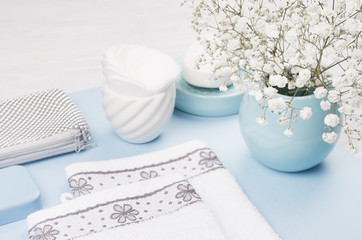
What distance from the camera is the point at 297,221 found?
28.8 inches

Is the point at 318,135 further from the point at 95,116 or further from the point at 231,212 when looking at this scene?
the point at 95,116

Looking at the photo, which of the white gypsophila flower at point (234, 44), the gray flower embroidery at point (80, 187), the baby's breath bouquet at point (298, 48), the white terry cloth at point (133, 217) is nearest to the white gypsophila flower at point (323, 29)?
the baby's breath bouquet at point (298, 48)

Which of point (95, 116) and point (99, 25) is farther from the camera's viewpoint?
point (99, 25)

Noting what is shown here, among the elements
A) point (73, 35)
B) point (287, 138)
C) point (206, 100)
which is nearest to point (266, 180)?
point (287, 138)

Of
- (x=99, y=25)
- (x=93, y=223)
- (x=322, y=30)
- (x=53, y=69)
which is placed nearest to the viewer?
(x=322, y=30)

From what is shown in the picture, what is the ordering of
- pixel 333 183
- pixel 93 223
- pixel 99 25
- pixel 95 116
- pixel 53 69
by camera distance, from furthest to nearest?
1. pixel 99 25
2. pixel 53 69
3. pixel 95 116
4. pixel 333 183
5. pixel 93 223

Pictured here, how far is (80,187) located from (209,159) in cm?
20

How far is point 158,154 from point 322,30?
14.4 inches

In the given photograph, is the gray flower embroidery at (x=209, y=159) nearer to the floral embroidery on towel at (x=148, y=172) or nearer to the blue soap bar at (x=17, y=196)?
the floral embroidery on towel at (x=148, y=172)

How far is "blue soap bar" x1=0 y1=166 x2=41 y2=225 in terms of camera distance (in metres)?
0.72

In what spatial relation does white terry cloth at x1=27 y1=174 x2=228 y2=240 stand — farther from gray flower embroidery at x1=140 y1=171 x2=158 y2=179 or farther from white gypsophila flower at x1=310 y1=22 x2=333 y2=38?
white gypsophila flower at x1=310 y1=22 x2=333 y2=38

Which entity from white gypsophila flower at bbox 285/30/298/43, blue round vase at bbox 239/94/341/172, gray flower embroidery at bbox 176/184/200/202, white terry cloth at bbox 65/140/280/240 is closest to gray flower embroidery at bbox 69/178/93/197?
white terry cloth at bbox 65/140/280/240

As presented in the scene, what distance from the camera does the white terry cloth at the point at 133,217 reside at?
0.63 m

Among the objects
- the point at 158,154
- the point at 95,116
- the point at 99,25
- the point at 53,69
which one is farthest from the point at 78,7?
the point at 158,154
